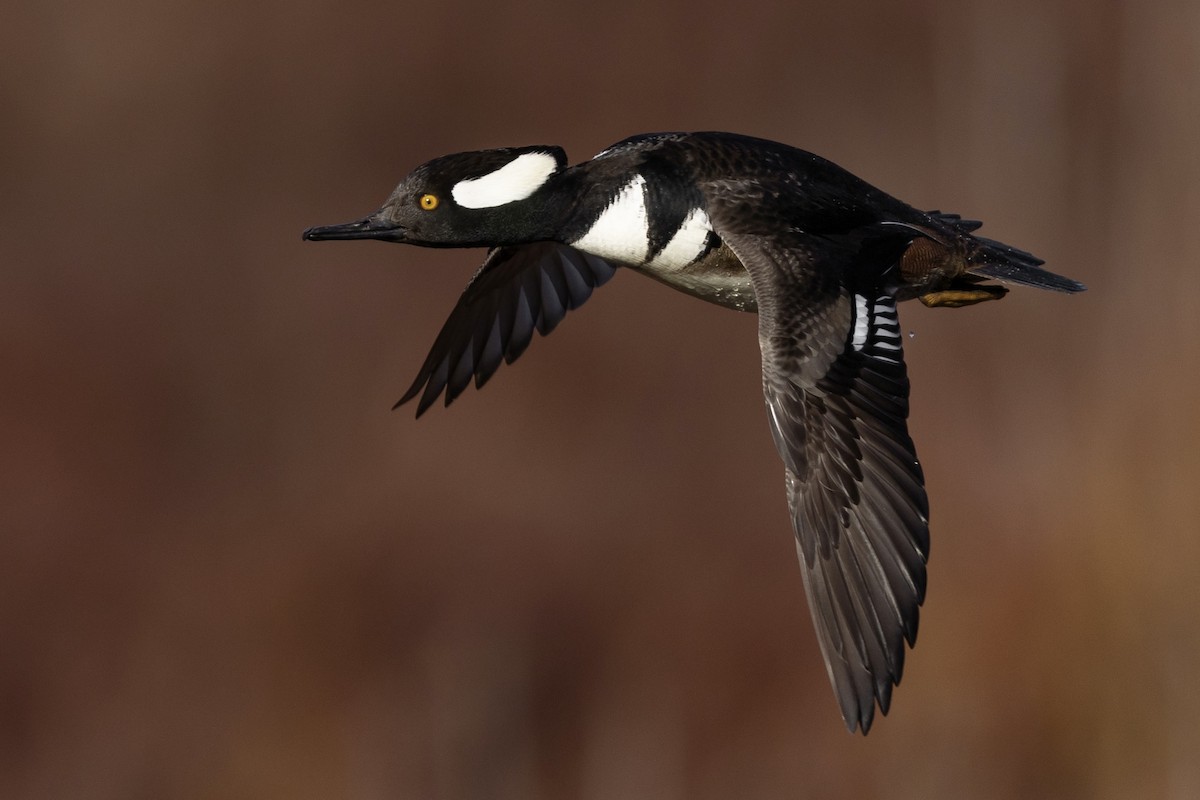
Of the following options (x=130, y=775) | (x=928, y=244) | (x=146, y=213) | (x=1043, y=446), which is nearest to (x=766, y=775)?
(x=1043, y=446)

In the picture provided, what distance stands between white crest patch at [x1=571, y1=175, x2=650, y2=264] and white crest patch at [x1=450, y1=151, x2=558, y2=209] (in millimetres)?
201

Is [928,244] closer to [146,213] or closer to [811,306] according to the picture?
[811,306]

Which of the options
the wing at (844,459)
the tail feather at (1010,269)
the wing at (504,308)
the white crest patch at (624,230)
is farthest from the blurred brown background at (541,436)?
the white crest patch at (624,230)

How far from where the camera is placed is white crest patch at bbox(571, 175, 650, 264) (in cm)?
446

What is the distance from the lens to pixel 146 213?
958 centimetres

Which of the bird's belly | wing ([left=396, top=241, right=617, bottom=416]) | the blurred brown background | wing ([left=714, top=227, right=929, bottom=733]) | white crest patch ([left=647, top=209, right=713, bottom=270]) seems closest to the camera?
wing ([left=714, top=227, right=929, bottom=733])

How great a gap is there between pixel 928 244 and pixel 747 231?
1.96 feet

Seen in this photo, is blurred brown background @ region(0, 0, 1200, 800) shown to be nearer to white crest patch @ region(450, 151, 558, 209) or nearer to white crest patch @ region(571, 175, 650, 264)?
white crest patch @ region(571, 175, 650, 264)

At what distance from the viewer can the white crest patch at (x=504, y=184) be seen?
447 centimetres

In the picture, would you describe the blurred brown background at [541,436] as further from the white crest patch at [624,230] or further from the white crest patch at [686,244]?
the white crest patch at [624,230]

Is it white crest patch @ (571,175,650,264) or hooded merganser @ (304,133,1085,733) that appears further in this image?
white crest patch @ (571,175,650,264)

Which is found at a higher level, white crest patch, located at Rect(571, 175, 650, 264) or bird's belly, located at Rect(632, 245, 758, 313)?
white crest patch, located at Rect(571, 175, 650, 264)

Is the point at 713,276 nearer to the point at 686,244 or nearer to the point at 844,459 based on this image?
the point at 686,244

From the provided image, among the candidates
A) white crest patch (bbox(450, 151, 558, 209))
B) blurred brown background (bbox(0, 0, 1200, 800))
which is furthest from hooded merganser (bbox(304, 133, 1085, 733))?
blurred brown background (bbox(0, 0, 1200, 800))
